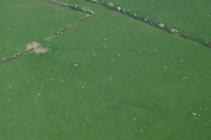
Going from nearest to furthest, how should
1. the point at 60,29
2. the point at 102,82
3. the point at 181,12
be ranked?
the point at 102,82 < the point at 60,29 < the point at 181,12

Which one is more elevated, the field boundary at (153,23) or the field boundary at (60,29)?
the field boundary at (153,23)

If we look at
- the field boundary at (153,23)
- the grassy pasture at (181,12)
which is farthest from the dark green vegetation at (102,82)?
the grassy pasture at (181,12)

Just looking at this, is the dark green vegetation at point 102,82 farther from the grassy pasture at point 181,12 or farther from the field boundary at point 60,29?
the grassy pasture at point 181,12

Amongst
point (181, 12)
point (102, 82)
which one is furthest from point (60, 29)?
point (181, 12)

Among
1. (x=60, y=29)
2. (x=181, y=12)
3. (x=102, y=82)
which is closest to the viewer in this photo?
(x=102, y=82)

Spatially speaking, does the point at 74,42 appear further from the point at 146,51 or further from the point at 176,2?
the point at 176,2

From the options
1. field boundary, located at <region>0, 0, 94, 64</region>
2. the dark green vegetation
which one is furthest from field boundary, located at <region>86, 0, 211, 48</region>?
field boundary, located at <region>0, 0, 94, 64</region>

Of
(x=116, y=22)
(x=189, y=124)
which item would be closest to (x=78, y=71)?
(x=116, y=22)

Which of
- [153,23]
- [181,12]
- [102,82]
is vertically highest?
[181,12]

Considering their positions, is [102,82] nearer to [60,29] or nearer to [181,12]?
[60,29]
